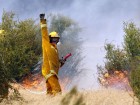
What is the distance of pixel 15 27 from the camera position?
3422 centimetres

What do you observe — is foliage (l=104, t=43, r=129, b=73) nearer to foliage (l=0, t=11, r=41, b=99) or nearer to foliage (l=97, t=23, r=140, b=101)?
foliage (l=97, t=23, r=140, b=101)

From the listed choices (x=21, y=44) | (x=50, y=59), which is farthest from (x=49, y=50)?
(x=21, y=44)

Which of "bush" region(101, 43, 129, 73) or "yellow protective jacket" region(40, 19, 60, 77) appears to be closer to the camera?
"yellow protective jacket" region(40, 19, 60, 77)

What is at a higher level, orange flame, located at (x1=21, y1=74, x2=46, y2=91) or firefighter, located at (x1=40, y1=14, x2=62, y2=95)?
firefighter, located at (x1=40, y1=14, x2=62, y2=95)

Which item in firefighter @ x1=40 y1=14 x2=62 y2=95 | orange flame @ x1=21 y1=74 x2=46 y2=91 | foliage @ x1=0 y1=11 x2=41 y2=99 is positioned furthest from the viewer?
orange flame @ x1=21 y1=74 x2=46 y2=91

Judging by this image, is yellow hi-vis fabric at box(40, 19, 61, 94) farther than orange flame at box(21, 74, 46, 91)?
No

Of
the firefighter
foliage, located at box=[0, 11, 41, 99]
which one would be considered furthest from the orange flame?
the firefighter

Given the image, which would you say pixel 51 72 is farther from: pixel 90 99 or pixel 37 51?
pixel 37 51

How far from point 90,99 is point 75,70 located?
154ft

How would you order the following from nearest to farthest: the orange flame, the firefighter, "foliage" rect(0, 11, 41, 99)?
1. the firefighter
2. "foliage" rect(0, 11, 41, 99)
3. the orange flame

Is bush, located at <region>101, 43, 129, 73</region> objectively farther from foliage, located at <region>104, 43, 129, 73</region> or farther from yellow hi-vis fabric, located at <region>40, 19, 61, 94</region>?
yellow hi-vis fabric, located at <region>40, 19, 61, 94</region>

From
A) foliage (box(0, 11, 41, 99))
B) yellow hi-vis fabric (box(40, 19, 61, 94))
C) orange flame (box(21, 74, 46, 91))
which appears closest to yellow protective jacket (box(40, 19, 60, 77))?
yellow hi-vis fabric (box(40, 19, 61, 94))

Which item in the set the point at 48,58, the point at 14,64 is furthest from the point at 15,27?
the point at 48,58

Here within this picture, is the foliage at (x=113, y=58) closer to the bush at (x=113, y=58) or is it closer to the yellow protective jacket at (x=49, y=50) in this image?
the bush at (x=113, y=58)
